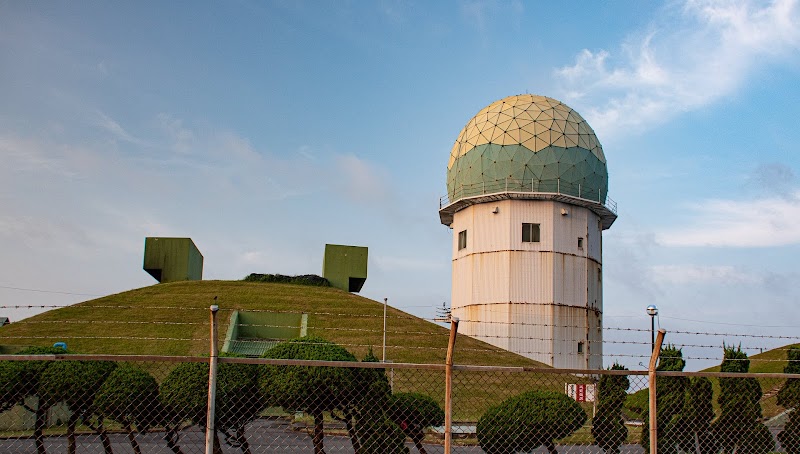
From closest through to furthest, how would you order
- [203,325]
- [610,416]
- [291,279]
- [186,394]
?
[186,394]
[610,416]
[203,325]
[291,279]

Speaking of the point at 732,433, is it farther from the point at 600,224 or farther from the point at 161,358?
the point at 600,224

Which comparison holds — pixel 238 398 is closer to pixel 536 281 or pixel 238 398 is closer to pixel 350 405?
pixel 350 405

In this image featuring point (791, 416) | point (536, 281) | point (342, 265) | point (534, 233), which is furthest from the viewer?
point (342, 265)

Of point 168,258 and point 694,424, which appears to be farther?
point 168,258

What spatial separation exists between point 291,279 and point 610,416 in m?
43.5

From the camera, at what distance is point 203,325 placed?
119ft

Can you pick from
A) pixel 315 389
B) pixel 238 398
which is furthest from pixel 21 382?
pixel 315 389

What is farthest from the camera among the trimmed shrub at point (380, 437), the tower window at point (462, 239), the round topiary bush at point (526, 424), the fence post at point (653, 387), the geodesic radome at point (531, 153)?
the tower window at point (462, 239)

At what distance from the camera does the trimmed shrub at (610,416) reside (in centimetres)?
1056

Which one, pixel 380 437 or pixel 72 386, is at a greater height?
pixel 72 386

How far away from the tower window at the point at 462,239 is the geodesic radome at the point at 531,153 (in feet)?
7.83

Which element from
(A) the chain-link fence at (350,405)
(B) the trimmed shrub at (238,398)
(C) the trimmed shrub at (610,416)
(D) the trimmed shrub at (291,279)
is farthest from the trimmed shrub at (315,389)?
(D) the trimmed shrub at (291,279)

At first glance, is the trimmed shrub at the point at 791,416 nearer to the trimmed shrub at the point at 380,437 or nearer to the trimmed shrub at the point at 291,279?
the trimmed shrub at the point at 380,437

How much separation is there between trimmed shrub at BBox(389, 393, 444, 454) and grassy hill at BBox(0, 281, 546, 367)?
16796mm
